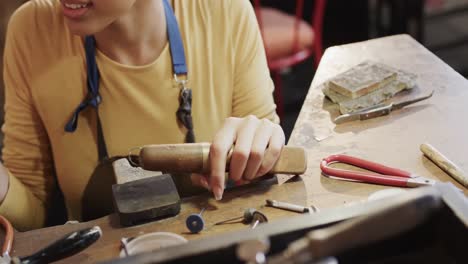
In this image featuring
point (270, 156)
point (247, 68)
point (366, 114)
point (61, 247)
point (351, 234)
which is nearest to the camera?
point (351, 234)

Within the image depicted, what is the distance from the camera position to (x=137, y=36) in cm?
139

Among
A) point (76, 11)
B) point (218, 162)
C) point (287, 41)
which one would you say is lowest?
point (287, 41)

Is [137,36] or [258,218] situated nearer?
[258,218]

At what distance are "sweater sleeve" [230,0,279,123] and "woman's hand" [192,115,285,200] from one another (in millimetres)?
311

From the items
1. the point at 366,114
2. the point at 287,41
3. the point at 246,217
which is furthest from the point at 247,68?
the point at 287,41

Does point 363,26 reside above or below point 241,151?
below

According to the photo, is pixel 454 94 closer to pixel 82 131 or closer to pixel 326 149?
pixel 326 149

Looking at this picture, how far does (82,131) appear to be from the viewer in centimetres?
140

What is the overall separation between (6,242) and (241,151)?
43 cm

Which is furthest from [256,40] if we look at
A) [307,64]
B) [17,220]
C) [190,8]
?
[307,64]

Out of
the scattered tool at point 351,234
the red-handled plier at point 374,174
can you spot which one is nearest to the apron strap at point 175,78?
the red-handled plier at point 374,174

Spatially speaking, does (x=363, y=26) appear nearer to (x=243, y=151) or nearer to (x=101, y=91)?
(x=101, y=91)

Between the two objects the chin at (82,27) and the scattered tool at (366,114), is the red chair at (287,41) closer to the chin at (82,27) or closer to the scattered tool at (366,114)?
the scattered tool at (366,114)

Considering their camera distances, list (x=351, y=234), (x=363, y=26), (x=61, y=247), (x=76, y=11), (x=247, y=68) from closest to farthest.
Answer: (x=351, y=234)
(x=61, y=247)
(x=76, y=11)
(x=247, y=68)
(x=363, y=26)
